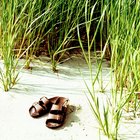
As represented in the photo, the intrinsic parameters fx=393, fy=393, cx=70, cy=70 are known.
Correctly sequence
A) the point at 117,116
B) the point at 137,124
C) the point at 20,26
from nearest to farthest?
the point at 117,116, the point at 137,124, the point at 20,26

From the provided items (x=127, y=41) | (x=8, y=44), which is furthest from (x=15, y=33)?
(x=127, y=41)

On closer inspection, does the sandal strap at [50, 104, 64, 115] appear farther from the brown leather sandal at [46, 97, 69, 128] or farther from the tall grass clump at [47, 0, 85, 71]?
the tall grass clump at [47, 0, 85, 71]

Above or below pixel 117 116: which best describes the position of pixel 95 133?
below

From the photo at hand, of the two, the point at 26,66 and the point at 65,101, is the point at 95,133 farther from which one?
the point at 26,66

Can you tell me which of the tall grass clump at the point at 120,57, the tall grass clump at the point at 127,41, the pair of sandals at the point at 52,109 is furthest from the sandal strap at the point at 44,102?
the tall grass clump at the point at 127,41

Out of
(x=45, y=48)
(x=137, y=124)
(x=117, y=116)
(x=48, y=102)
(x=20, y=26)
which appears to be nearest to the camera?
(x=117, y=116)

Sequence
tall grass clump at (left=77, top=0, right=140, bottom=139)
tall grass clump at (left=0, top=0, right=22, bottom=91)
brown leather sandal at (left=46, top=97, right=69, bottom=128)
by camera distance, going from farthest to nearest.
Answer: tall grass clump at (left=0, top=0, right=22, bottom=91) → brown leather sandal at (left=46, top=97, right=69, bottom=128) → tall grass clump at (left=77, top=0, right=140, bottom=139)

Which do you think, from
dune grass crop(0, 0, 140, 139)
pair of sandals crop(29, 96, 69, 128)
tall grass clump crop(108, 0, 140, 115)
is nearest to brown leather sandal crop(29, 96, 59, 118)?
pair of sandals crop(29, 96, 69, 128)

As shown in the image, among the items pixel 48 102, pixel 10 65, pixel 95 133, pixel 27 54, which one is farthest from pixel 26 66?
pixel 95 133
